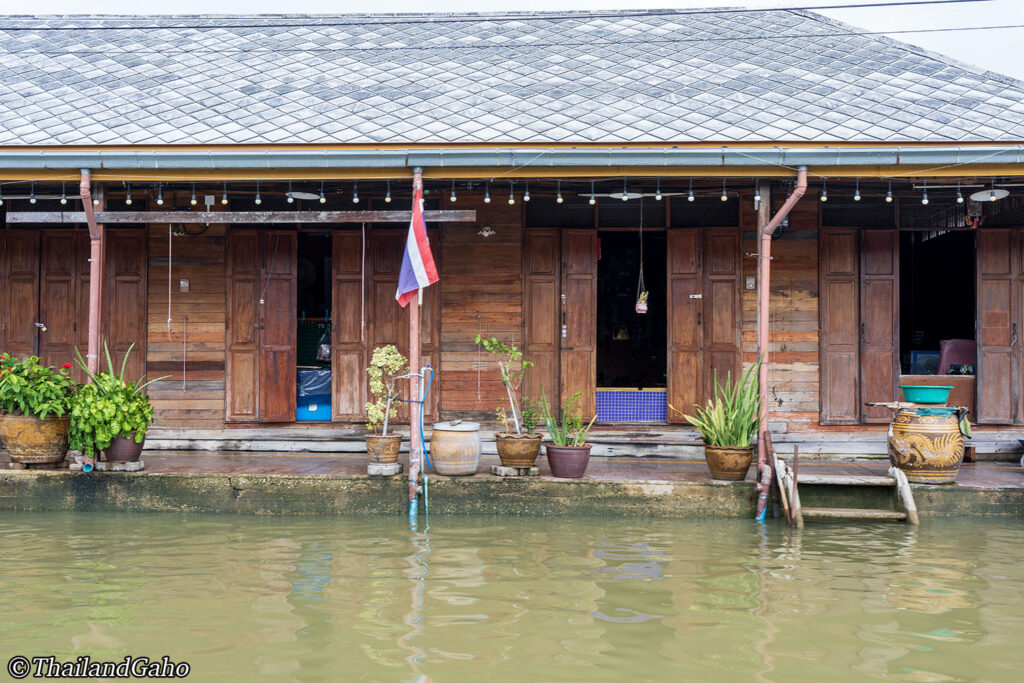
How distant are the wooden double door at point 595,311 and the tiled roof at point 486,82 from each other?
5.13 ft

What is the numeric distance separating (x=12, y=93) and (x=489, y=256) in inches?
217

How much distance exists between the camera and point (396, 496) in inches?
279

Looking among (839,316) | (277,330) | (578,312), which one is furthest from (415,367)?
(839,316)

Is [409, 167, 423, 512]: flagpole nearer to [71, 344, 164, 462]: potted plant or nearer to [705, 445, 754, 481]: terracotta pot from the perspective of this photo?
[71, 344, 164, 462]: potted plant

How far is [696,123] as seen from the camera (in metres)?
7.84

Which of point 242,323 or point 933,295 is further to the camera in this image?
point 933,295

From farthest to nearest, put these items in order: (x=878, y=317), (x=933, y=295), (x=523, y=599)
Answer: (x=933, y=295)
(x=878, y=317)
(x=523, y=599)

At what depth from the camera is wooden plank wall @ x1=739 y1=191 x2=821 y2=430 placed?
9.12 metres

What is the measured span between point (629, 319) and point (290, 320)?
18.7 ft

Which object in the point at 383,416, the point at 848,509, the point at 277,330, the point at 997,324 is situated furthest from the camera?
the point at 277,330

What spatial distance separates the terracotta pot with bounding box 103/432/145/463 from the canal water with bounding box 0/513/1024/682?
0.68m

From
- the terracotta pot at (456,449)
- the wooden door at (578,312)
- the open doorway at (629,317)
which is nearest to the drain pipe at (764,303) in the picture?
the wooden door at (578,312)

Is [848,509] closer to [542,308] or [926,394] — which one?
[926,394]

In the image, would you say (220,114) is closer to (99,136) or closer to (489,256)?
(99,136)
